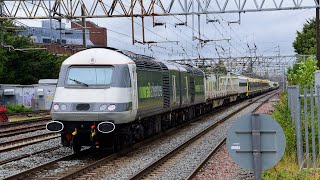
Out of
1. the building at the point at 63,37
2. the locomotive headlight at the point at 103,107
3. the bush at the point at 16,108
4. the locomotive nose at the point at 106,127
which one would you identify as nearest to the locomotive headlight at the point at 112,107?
the locomotive headlight at the point at 103,107

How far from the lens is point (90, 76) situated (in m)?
15.0

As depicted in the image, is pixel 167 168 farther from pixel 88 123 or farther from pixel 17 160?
pixel 17 160

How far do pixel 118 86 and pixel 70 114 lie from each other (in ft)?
4.77

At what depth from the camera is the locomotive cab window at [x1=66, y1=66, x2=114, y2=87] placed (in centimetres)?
1483

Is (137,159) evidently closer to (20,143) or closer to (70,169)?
(70,169)

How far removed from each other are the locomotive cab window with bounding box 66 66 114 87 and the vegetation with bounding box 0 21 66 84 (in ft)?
138

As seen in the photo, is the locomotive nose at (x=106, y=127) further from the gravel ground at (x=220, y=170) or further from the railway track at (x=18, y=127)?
the railway track at (x=18, y=127)

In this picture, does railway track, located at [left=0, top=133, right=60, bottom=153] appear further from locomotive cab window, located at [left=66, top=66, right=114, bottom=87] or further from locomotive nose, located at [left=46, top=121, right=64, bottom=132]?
locomotive cab window, located at [left=66, top=66, right=114, bottom=87]

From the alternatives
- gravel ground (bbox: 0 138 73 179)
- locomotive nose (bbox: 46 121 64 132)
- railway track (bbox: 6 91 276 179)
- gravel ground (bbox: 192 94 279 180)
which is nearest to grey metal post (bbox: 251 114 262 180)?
gravel ground (bbox: 192 94 279 180)

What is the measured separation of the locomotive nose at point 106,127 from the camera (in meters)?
14.2

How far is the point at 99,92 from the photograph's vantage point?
1461 centimetres

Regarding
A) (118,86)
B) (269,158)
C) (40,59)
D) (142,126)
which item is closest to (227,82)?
(40,59)

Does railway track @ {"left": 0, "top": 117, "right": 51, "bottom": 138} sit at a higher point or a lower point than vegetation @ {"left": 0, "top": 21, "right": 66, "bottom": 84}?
lower

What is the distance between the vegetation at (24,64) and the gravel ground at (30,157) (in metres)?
38.9
